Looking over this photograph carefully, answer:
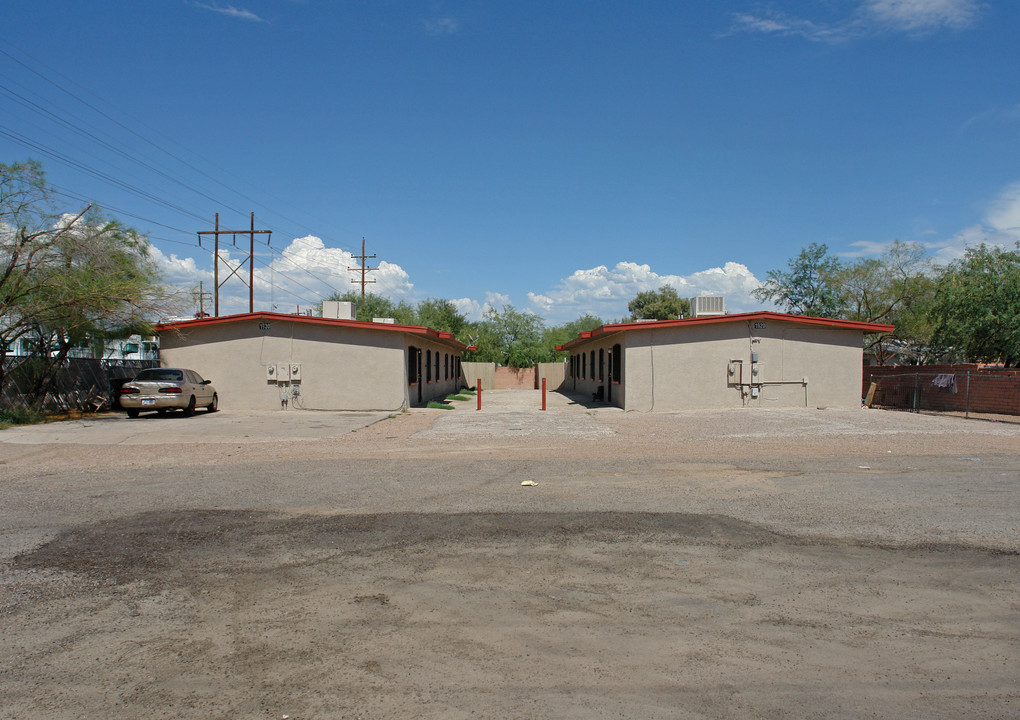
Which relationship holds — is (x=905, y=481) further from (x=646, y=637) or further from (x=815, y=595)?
(x=646, y=637)

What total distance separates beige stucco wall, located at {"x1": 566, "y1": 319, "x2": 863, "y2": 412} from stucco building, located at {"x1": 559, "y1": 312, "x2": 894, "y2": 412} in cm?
3

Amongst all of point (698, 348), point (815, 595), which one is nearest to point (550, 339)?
point (698, 348)

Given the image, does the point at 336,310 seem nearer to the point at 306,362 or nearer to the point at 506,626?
the point at 306,362

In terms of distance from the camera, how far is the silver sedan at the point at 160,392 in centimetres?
1966

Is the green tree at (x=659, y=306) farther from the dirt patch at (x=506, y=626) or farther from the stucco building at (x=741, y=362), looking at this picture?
the dirt patch at (x=506, y=626)

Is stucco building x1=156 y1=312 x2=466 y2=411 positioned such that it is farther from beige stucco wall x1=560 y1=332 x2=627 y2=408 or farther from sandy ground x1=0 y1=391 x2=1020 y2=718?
sandy ground x1=0 y1=391 x2=1020 y2=718

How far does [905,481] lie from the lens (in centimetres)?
891

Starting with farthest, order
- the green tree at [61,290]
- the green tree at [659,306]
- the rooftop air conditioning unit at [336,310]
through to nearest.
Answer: the green tree at [659,306] → the rooftop air conditioning unit at [336,310] → the green tree at [61,290]

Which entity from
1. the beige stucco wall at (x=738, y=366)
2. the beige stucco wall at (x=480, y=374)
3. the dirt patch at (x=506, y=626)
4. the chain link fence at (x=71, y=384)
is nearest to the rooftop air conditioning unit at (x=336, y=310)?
the chain link fence at (x=71, y=384)

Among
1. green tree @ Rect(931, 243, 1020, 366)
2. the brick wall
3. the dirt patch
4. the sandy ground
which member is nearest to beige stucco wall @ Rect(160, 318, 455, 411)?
the sandy ground

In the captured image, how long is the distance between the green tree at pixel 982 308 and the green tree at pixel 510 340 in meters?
32.7

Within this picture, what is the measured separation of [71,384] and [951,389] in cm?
2794

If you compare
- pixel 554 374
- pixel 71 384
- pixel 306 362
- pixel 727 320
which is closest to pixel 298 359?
pixel 306 362

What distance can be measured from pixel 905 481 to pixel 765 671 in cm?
657
